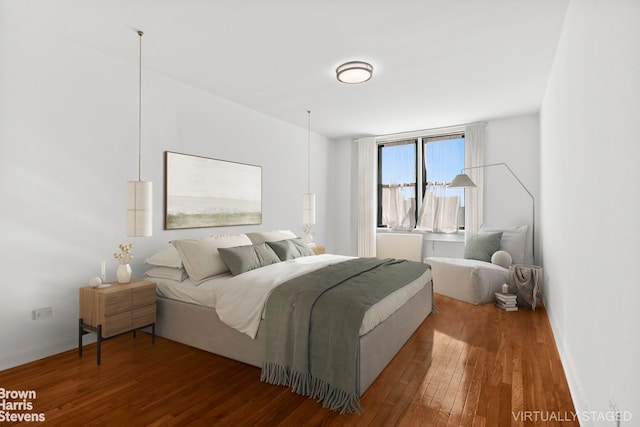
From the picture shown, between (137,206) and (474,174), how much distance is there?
5018 millimetres

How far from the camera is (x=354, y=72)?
3.52 metres

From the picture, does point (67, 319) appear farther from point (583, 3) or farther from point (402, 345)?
point (583, 3)

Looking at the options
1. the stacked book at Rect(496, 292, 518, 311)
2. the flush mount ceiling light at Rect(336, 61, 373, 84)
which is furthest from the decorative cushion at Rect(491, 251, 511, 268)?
the flush mount ceiling light at Rect(336, 61, 373, 84)

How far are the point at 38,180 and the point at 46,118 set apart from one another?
0.54 meters

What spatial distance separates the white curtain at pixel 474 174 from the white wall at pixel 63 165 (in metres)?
4.44

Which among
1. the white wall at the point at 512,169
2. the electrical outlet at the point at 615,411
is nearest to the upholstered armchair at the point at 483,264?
the white wall at the point at 512,169

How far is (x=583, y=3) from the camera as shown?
6.77 ft

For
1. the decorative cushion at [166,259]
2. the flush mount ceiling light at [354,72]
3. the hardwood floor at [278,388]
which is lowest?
the hardwood floor at [278,388]

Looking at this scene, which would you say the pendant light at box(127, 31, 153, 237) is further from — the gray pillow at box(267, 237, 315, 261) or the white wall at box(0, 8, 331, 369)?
the gray pillow at box(267, 237, 315, 261)

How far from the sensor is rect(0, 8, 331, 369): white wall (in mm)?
2730

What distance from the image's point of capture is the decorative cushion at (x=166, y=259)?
3355 mm

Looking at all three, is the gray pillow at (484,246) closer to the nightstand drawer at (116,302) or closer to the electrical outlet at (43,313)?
the nightstand drawer at (116,302)

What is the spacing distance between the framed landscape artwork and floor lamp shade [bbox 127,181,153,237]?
29.3 inches

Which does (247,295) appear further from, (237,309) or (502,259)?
(502,259)
